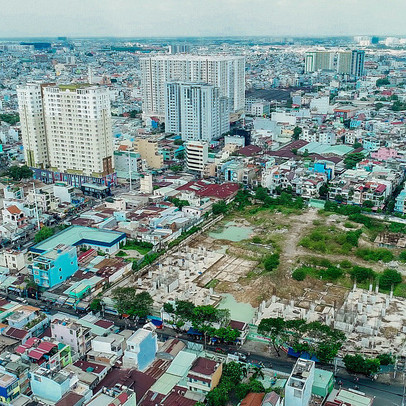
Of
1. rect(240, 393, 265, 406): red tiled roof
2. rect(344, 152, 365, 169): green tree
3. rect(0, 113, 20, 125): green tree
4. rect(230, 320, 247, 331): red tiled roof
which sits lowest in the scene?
rect(230, 320, 247, 331): red tiled roof

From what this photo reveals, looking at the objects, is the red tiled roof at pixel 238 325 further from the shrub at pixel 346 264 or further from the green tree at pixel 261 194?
the green tree at pixel 261 194

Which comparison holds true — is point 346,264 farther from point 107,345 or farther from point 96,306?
point 107,345

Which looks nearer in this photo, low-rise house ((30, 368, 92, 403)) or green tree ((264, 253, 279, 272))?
low-rise house ((30, 368, 92, 403))

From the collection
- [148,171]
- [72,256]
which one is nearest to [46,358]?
[72,256]

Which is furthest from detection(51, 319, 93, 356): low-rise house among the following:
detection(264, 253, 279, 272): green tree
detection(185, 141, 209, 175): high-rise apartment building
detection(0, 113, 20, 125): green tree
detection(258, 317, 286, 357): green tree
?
detection(0, 113, 20, 125): green tree

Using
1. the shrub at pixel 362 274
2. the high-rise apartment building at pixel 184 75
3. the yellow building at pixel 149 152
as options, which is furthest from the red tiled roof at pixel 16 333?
the high-rise apartment building at pixel 184 75

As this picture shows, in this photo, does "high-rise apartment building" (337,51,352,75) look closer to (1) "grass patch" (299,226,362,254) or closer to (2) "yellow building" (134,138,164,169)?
(2) "yellow building" (134,138,164,169)

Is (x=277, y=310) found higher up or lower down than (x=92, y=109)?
lower down

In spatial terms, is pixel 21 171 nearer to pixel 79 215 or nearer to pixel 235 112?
pixel 79 215
